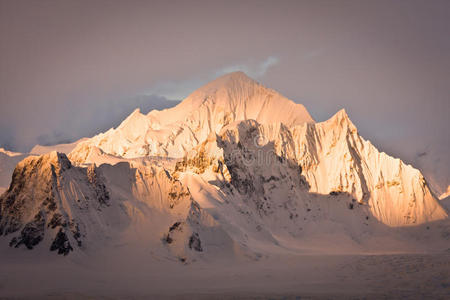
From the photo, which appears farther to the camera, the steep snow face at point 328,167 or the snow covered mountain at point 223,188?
the steep snow face at point 328,167

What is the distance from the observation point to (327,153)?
157m

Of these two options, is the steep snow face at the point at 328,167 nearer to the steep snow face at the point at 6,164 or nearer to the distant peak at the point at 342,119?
the distant peak at the point at 342,119

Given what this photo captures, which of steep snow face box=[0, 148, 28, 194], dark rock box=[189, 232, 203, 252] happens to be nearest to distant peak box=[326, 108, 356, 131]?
dark rock box=[189, 232, 203, 252]

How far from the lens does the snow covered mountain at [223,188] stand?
83.3 metres

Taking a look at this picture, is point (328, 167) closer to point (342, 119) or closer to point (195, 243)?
point (342, 119)

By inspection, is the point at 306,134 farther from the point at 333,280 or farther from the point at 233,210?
the point at 333,280

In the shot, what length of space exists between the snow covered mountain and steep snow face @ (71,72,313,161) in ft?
1.33

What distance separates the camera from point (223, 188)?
133m

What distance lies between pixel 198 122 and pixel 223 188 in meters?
61.3

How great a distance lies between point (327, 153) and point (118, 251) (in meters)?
83.0

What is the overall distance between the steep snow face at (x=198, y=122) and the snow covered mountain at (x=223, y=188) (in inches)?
16.0

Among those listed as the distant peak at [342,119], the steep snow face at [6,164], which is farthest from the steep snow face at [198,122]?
the distant peak at [342,119]

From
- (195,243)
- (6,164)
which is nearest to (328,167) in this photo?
(195,243)

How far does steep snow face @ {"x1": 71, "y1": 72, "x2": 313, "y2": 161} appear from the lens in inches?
7205
